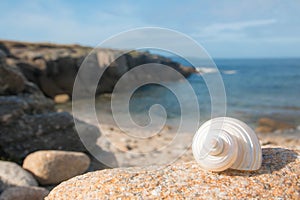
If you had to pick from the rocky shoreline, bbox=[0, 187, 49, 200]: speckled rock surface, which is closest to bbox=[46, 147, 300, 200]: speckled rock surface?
the rocky shoreline

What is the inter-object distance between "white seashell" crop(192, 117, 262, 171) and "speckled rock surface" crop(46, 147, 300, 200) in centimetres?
11

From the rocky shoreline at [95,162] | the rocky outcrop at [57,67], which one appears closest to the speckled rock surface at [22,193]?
the rocky shoreline at [95,162]

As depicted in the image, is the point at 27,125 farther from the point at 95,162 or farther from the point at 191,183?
the point at 191,183

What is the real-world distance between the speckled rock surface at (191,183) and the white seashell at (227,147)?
0.11 m

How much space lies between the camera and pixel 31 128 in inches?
283

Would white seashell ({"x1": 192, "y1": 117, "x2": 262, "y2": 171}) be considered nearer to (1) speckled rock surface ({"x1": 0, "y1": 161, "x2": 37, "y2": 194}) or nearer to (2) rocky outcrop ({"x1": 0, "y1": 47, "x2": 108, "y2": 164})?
(1) speckled rock surface ({"x1": 0, "y1": 161, "x2": 37, "y2": 194})

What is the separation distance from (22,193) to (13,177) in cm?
79

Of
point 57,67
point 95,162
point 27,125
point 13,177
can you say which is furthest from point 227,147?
point 57,67

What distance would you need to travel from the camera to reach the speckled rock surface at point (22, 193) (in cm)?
455

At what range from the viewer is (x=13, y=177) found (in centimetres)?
529

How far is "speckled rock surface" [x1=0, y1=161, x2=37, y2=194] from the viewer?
16.8 feet

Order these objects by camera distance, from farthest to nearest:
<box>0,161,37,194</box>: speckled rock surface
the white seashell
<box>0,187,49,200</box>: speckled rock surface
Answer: <box>0,161,37,194</box>: speckled rock surface < <box>0,187,49,200</box>: speckled rock surface < the white seashell

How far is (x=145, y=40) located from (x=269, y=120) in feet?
43.7

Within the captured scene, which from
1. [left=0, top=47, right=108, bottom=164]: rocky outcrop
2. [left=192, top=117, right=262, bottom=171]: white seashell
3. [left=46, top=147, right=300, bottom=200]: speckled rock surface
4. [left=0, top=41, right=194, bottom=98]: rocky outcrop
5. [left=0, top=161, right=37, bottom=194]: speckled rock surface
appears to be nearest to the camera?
[left=46, top=147, right=300, bottom=200]: speckled rock surface
